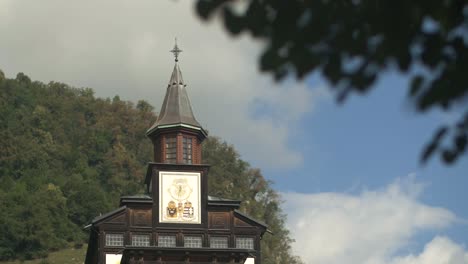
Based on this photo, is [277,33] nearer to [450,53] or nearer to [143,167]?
[450,53]

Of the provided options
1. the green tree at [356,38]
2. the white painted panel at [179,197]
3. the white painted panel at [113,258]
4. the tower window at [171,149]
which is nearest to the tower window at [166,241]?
the white painted panel at [179,197]

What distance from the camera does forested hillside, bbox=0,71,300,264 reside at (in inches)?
3671

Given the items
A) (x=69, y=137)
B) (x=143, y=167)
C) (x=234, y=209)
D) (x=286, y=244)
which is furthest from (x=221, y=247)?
(x=69, y=137)

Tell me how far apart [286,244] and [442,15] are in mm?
83018

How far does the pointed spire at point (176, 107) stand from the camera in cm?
4325

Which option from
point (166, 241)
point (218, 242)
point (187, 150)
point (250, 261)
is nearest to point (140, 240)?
point (166, 241)

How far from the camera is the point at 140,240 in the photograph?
40312 mm

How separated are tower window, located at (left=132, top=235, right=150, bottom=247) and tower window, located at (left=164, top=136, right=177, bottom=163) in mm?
3703

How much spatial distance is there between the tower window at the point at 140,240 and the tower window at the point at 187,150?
3913mm

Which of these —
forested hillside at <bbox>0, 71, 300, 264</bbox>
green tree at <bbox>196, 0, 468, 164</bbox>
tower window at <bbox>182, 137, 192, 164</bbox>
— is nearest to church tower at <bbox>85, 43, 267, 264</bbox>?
tower window at <bbox>182, 137, 192, 164</bbox>

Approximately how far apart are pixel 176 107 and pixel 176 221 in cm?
572

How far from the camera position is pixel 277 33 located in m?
5.39

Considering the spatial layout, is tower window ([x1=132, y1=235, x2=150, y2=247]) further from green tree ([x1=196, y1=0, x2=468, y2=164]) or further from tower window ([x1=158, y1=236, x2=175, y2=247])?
green tree ([x1=196, y1=0, x2=468, y2=164])

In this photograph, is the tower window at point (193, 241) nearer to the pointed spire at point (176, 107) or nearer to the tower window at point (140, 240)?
the tower window at point (140, 240)
